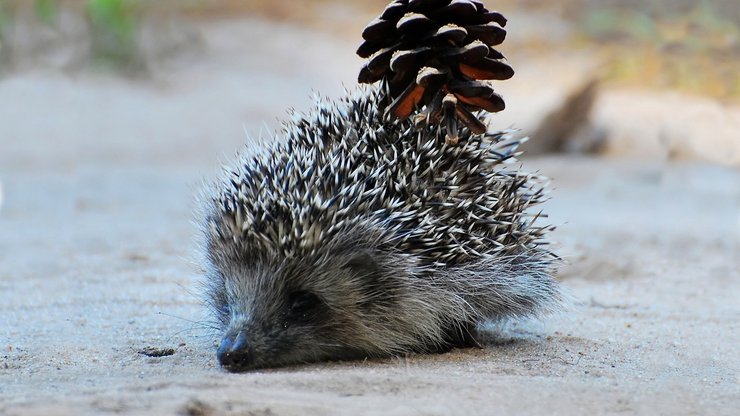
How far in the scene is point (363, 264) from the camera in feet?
14.0

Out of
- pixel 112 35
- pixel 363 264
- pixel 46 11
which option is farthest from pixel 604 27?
pixel 363 264

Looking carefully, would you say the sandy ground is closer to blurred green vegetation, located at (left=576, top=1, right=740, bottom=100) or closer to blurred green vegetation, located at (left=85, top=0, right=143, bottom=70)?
blurred green vegetation, located at (left=85, top=0, right=143, bottom=70)

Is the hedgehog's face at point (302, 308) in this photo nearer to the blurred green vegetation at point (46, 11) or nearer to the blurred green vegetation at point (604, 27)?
the blurred green vegetation at point (604, 27)

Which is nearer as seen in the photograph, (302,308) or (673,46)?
(302,308)

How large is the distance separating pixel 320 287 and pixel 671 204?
7496 millimetres

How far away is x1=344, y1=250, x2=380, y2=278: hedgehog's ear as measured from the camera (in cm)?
423

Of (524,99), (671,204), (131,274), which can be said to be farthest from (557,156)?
(131,274)

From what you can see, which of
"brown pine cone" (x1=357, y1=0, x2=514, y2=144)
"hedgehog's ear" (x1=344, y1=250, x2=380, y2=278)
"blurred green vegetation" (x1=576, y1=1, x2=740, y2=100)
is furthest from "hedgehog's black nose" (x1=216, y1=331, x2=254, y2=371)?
"blurred green vegetation" (x1=576, y1=1, x2=740, y2=100)

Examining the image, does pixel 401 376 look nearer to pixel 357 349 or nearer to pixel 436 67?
pixel 357 349

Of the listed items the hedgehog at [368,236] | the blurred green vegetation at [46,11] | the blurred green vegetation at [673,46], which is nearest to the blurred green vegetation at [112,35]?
the blurred green vegetation at [46,11]

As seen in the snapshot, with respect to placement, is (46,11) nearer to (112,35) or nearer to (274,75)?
(112,35)

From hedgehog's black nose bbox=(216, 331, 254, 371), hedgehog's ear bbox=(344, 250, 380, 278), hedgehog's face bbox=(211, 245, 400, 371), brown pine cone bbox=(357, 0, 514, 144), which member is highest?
brown pine cone bbox=(357, 0, 514, 144)

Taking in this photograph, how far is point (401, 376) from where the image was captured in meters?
3.80

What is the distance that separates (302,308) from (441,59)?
1.35 metres
